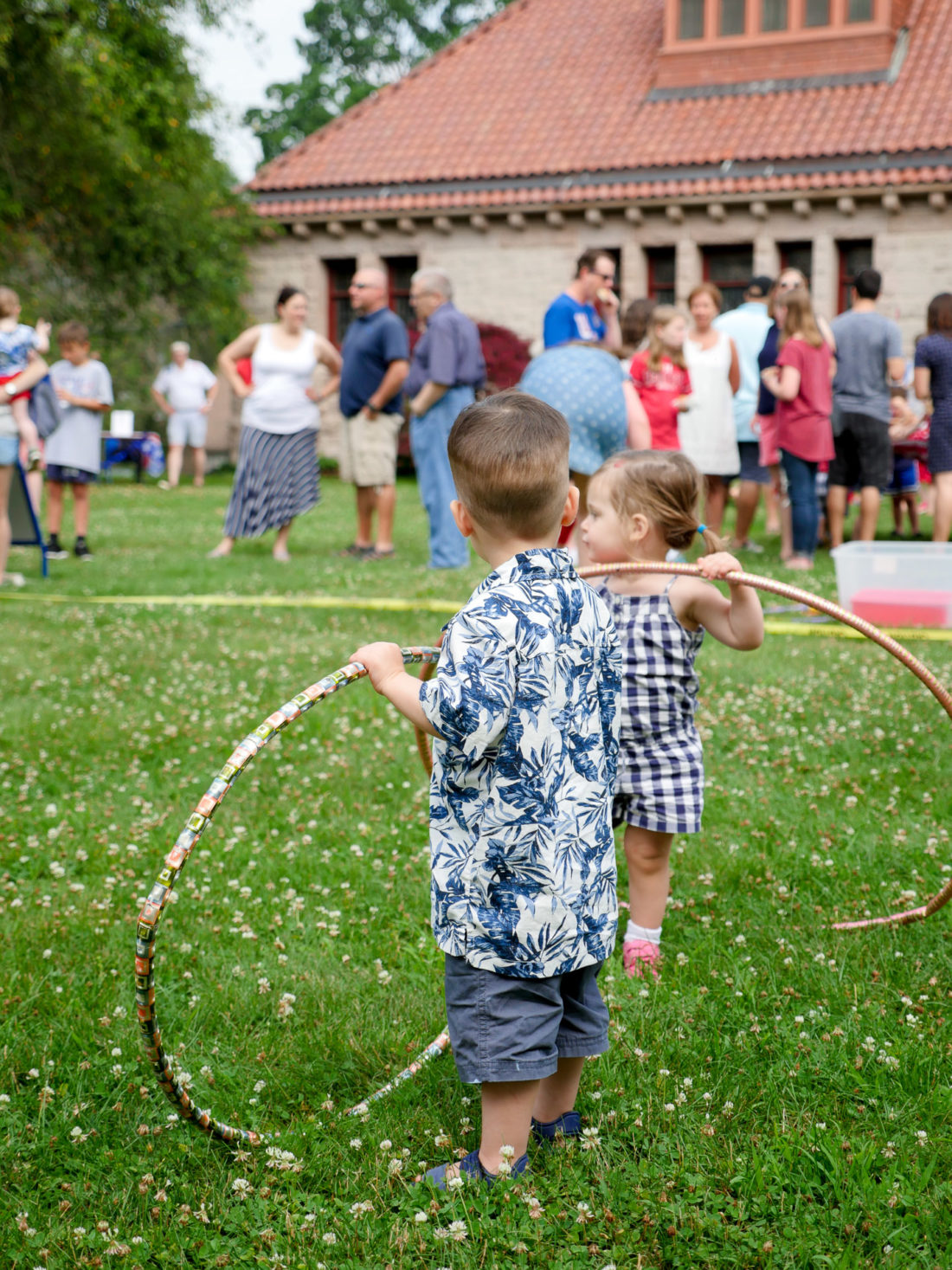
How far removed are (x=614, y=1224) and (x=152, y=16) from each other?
76.5 feet

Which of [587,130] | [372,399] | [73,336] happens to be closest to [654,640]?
[372,399]

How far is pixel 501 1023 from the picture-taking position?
8.59 feet

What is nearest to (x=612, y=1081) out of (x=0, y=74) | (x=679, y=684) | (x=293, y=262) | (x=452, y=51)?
(x=679, y=684)

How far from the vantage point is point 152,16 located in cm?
2209

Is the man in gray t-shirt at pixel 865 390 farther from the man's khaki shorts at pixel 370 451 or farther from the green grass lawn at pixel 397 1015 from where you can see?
the green grass lawn at pixel 397 1015

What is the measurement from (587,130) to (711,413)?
52.4ft

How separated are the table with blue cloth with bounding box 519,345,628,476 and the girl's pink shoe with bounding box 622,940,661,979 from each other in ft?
16.4

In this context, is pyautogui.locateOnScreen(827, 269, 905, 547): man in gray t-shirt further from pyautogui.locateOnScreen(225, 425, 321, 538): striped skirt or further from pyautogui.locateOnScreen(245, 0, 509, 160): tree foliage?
pyautogui.locateOnScreen(245, 0, 509, 160): tree foliage

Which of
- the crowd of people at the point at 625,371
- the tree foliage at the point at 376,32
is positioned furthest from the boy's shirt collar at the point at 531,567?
the tree foliage at the point at 376,32

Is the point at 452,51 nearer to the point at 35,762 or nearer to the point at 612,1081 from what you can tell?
the point at 35,762

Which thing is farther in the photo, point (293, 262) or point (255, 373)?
point (293, 262)

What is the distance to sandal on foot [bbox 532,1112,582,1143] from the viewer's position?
2.96 metres

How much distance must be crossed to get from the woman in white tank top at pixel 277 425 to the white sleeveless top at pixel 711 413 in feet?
10.2

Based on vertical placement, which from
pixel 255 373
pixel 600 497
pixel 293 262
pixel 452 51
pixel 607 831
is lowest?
pixel 607 831
